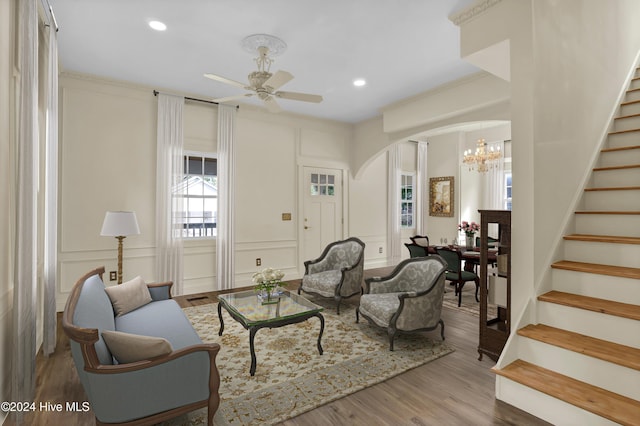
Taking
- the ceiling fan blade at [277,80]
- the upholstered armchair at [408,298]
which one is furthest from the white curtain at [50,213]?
the upholstered armchair at [408,298]

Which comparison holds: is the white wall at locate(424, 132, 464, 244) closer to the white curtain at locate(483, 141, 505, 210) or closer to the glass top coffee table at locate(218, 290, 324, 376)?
the white curtain at locate(483, 141, 505, 210)

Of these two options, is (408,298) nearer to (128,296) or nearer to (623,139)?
(623,139)

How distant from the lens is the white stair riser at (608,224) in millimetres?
2494

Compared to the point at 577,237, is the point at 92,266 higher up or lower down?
lower down

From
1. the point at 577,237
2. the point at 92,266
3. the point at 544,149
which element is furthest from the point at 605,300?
the point at 92,266

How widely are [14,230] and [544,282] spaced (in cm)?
397

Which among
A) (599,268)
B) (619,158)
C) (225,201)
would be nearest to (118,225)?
(225,201)

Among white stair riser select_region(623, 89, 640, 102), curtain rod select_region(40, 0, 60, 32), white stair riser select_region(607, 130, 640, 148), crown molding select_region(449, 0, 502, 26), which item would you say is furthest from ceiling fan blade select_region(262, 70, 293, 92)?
white stair riser select_region(623, 89, 640, 102)

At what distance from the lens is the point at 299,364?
2951 mm

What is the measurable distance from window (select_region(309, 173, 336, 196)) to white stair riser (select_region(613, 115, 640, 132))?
4605mm

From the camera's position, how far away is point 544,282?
2.47m

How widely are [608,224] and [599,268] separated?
19.0 inches

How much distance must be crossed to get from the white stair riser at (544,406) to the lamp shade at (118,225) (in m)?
4.07

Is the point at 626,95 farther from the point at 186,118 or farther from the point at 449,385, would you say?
the point at 186,118
